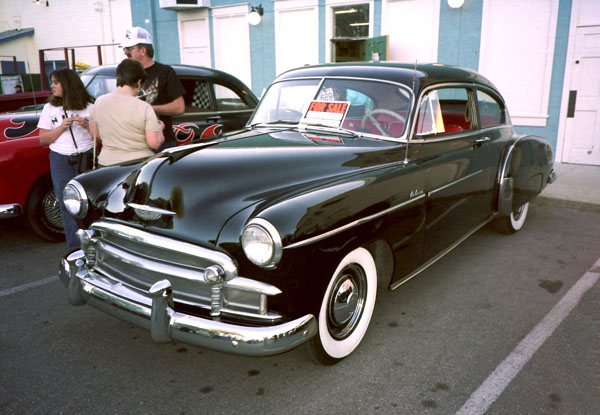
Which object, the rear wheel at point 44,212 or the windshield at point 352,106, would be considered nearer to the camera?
the windshield at point 352,106

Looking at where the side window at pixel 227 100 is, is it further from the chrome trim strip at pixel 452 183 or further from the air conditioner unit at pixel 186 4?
the air conditioner unit at pixel 186 4

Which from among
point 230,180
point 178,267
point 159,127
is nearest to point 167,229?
point 178,267

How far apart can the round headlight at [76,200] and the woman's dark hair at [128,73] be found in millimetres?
947

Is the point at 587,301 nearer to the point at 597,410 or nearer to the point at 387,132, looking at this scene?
the point at 597,410

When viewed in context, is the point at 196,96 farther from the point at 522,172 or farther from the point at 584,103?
the point at 584,103

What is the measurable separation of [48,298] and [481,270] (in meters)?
3.48

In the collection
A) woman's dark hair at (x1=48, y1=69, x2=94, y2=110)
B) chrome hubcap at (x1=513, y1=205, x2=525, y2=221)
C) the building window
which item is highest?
the building window

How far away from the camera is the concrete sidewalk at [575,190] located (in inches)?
252

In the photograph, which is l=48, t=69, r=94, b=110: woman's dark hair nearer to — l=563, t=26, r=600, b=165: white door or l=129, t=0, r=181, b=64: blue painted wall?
l=563, t=26, r=600, b=165: white door

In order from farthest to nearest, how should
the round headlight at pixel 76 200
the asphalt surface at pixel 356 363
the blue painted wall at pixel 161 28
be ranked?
the blue painted wall at pixel 161 28 < the round headlight at pixel 76 200 < the asphalt surface at pixel 356 363

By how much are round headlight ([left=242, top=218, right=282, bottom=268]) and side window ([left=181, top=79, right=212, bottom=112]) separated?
3960 millimetres

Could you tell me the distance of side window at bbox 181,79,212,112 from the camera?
5992 mm

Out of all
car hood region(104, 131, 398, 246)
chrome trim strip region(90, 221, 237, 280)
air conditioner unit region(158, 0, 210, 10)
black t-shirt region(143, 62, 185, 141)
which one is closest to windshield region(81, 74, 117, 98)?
black t-shirt region(143, 62, 185, 141)

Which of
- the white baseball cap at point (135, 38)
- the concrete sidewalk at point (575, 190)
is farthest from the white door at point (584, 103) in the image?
the white baseball cap at point (135, 38)
